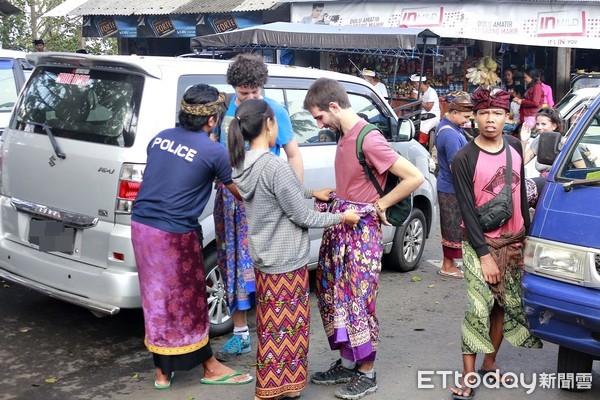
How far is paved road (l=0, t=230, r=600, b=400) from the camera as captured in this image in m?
4.78

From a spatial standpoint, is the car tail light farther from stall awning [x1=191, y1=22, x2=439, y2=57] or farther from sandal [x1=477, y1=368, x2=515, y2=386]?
stall awning [x1=191, y1=22, x2=439, y2=57]

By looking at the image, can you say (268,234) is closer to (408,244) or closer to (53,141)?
(53,141)

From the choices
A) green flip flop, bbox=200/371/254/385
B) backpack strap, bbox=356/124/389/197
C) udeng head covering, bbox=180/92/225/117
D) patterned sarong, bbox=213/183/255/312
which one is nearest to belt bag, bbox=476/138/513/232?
backpack strap, bbox=356/124/389/197

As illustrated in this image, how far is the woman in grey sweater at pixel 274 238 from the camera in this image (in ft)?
13.6

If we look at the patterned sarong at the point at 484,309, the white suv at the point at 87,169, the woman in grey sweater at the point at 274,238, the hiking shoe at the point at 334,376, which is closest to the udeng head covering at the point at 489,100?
the patterned sarong at the point at 484,309

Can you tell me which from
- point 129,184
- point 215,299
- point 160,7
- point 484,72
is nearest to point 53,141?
point 129,184

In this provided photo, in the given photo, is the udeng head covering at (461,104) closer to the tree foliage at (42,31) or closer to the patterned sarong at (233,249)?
→ the patterned sarong at (233,249)

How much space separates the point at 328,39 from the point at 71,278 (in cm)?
1000

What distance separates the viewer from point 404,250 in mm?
7617

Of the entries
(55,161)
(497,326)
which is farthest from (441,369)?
(55,161)

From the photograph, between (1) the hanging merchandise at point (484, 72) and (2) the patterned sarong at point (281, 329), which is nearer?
(2) the patterned sarong at point (281, 329)

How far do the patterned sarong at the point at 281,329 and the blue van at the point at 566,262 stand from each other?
119cm

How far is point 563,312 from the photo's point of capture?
4117 mm

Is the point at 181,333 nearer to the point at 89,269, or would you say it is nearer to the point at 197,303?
the point at 197,303
